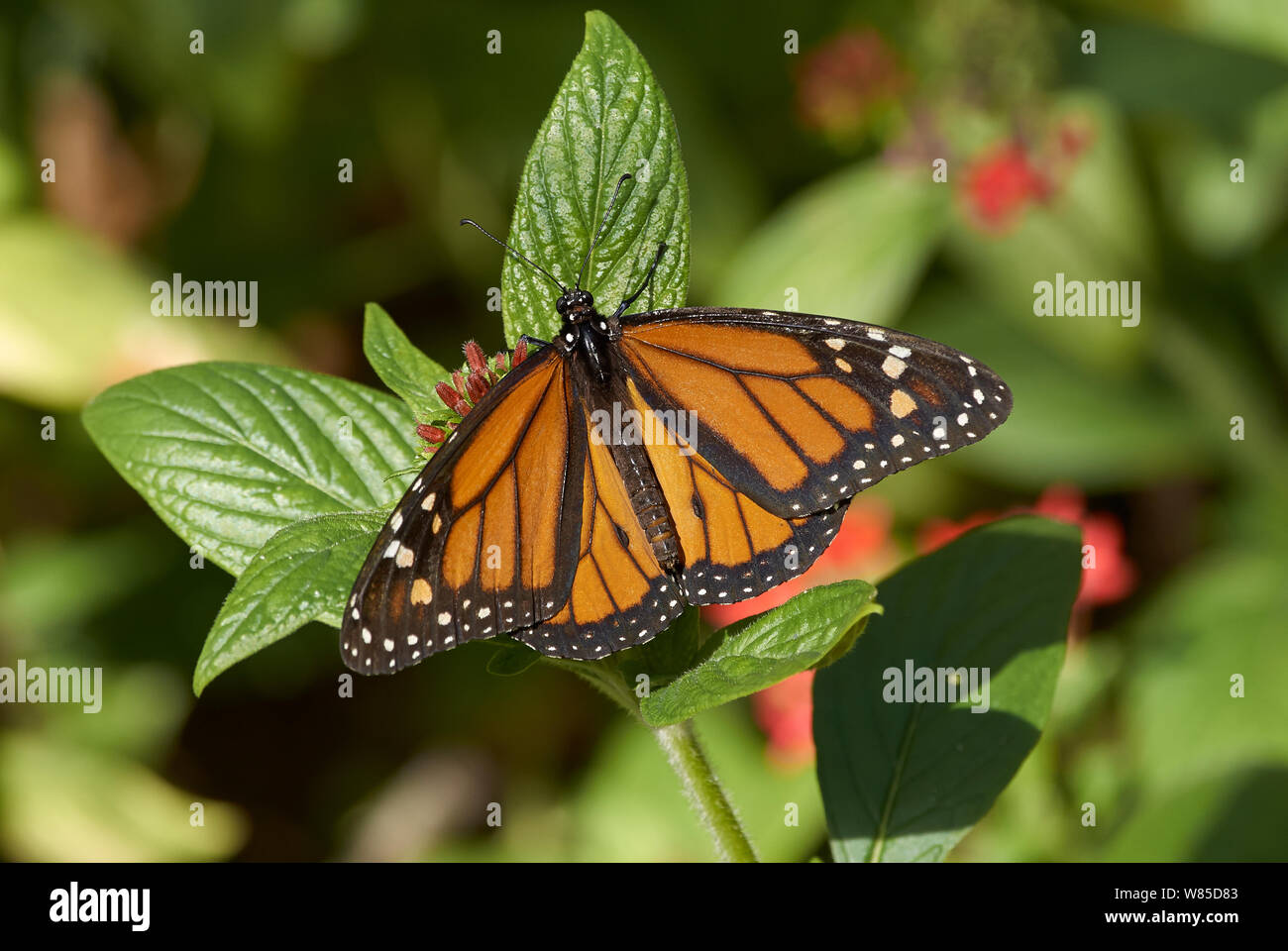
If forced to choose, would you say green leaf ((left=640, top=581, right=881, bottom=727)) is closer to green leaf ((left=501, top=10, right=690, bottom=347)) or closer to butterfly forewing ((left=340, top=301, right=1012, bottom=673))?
butterfly forewing ((left=340, top=301, right=1012, bottom=673))

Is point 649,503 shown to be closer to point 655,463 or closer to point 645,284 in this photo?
point 655,463

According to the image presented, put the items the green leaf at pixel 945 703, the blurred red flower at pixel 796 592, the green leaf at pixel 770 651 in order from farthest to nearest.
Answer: the blurred red flower at pixel 796 592 → the green leaf at pixel 945 703 → the green leaf at pixel 770 651

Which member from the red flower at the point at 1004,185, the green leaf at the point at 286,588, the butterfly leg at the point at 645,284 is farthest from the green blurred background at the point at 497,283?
the green leaf at the point at 286,588

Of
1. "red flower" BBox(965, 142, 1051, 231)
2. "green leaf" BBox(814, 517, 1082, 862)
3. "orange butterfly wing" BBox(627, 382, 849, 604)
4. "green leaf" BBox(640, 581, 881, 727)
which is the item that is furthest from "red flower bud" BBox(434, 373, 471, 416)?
"red flower" BBox(965, 142, 1051, 231)

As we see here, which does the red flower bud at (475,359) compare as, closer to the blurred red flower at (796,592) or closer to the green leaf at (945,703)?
the green leaf at (945,703)

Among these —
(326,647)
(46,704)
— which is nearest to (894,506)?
(326,647)

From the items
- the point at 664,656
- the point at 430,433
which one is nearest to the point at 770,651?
the point at 664,656
